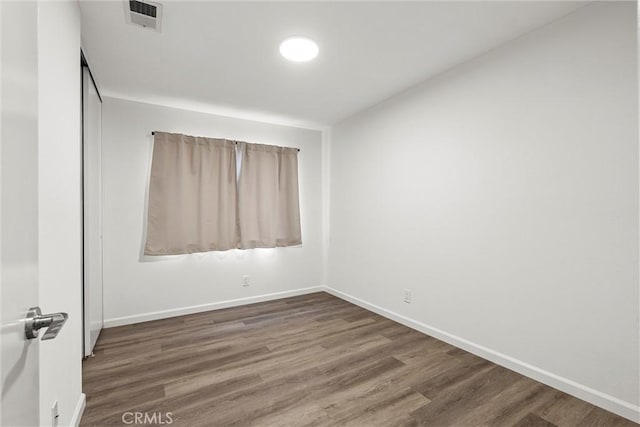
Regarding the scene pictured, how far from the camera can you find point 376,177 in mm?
3717

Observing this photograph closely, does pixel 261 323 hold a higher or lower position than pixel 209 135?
lower

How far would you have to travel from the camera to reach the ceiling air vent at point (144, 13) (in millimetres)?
1895

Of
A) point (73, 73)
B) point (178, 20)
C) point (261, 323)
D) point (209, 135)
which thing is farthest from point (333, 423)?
point (209, 135)

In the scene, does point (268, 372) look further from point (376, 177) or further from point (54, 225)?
point (376, 177)

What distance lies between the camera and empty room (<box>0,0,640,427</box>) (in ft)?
4.91

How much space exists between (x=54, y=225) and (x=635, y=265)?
10.3 ft

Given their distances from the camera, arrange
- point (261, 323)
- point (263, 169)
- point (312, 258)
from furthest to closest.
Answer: point (312, 258), point (263, 169), point (261, 323)

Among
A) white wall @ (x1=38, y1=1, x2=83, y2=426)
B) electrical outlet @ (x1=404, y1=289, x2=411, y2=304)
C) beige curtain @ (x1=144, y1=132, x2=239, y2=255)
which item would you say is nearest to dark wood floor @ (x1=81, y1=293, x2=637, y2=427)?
electrical outlet @ (x1=404, y1=289, x2=411, y2=304)

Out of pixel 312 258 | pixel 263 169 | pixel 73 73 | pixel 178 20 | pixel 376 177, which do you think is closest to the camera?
pixel 73 73

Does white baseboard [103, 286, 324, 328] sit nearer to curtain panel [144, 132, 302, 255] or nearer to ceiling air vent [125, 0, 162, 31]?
curtain panel [144, 132, 302, 255]

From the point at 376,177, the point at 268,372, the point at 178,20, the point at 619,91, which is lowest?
the point at 268,372

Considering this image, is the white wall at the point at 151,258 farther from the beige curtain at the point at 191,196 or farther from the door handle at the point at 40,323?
the door handle at the point at 40,323

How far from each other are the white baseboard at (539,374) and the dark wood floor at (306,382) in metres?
0.05

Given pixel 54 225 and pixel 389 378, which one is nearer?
pixel 54 225
